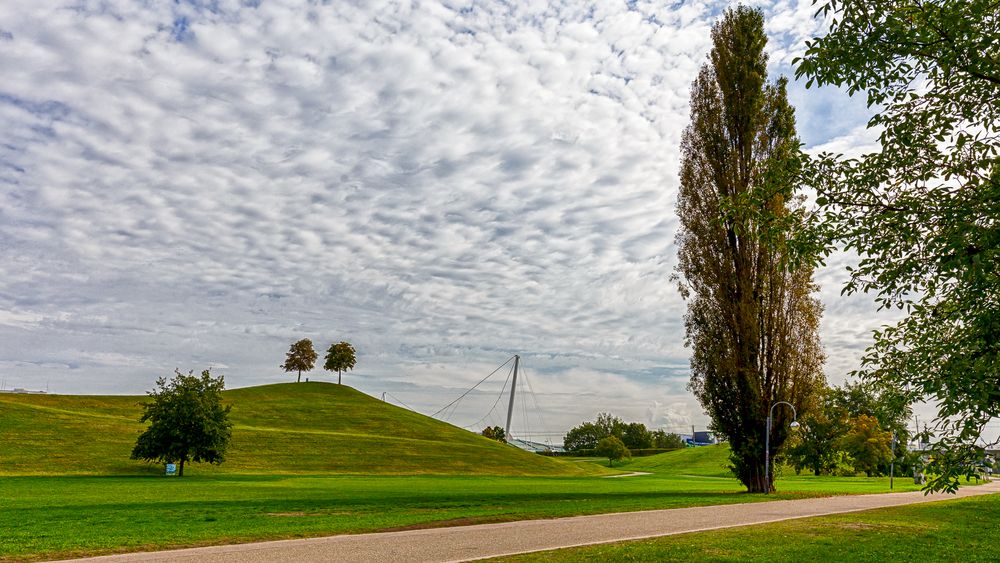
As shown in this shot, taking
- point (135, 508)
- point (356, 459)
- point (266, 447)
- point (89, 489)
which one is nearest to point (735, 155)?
point (135, 508)

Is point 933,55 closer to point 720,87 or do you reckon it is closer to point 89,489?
point 720,87

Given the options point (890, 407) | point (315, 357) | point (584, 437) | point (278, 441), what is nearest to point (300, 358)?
point (315, 357)

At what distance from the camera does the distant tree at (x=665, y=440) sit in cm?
18038

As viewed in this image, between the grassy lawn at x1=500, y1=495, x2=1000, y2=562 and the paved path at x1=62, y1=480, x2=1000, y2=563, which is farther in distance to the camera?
the paved path at x1=62, y1=480, x2=1000, y2=563

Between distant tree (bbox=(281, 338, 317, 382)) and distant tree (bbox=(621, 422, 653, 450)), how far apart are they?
3534 inches

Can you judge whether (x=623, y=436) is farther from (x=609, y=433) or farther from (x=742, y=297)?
(x=742, y=297)

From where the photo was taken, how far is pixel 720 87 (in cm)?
3634

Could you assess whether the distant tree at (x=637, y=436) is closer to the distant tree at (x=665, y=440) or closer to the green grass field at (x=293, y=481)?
the distant tree at (x=665, y=440)

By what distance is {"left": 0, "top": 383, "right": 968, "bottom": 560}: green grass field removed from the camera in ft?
57.7

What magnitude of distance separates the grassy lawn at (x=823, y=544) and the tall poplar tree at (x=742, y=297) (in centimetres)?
1217

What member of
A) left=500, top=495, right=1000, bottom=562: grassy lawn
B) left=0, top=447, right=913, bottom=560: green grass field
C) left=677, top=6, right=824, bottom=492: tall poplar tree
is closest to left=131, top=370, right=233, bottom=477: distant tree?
left=0, top=447, right=913, bottom=560: green grass field

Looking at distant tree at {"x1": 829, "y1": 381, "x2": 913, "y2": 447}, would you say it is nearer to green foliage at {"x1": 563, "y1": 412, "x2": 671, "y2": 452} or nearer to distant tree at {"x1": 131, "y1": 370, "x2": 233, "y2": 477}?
distant tree at {"x1": 131, "y1": 370, "x2": 233, "y2": 477}

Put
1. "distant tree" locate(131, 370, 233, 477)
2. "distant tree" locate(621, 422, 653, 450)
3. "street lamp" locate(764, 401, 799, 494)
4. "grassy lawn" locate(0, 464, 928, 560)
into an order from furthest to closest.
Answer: "distant tree" locate(621, 422, 653, 450)
"distant tree" locate(131, 370, 233, 477)
"street lamp" locate(764, 401, 799, 494)
"grassy lawn" locate(0, 464, 928, 560)

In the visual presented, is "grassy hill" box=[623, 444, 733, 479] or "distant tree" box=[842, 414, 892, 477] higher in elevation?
"distant tree" box=[842, 414, 892, 477]
